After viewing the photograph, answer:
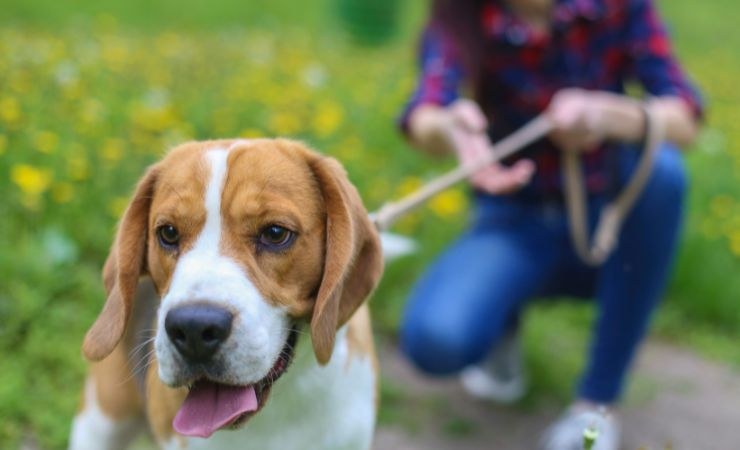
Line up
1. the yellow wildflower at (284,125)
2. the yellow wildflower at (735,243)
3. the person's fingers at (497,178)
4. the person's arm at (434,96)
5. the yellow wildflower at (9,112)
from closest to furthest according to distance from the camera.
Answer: the person's fingers at (497,178)
the person's arm at (434,96)
the yellow wildflower at (9,112)
the yellow wildflower at (735,243)
the yellow wildflower at (284,125)

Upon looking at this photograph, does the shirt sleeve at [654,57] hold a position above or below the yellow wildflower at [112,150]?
above

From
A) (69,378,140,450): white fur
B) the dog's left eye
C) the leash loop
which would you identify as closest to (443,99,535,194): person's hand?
the leash loop

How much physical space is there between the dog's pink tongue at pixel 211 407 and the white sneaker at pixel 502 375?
1.90 m

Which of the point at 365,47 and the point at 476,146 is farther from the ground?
the point at 476,146

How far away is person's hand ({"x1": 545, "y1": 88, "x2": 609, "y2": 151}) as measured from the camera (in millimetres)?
3012

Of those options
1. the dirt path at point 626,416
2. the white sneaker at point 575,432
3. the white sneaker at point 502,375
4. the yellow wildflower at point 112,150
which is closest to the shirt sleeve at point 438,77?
the white sneaker at point 502,375

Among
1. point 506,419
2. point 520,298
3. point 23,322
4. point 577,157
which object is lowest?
point 506,419

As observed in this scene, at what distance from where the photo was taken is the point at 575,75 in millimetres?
3514

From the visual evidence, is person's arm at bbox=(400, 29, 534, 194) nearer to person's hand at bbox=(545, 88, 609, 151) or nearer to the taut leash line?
the taut leash line

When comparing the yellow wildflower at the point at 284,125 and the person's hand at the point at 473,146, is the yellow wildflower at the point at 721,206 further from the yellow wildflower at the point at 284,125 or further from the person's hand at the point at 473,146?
the yellow wildflower at the point at 284,125

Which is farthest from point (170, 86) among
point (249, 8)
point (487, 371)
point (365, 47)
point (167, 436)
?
point (249, 8)

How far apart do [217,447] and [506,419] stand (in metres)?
1.73

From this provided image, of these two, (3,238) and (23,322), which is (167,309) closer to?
(23,322)

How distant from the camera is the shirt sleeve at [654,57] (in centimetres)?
344
